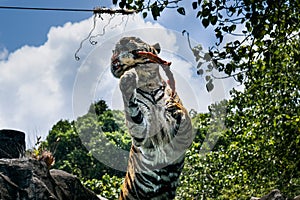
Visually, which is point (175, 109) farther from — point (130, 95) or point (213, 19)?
point (213, 19)

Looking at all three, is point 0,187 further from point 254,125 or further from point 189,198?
point 254,125

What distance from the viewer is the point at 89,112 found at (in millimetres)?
4848

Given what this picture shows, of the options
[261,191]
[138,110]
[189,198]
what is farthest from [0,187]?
[261,191]

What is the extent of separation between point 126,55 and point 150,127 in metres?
0.64

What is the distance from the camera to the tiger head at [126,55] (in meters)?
4.54

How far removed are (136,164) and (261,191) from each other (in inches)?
190

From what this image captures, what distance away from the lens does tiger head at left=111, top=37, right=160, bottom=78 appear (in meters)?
4.54

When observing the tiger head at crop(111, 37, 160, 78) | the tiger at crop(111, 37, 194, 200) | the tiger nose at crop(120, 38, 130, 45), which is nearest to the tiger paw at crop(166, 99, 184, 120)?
the tiger at crop(111, 37, 194, 200)

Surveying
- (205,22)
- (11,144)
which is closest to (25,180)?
(11,144)

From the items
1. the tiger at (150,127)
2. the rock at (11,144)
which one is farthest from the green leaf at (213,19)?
the rock at (11,144)

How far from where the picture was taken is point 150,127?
434 centimetres

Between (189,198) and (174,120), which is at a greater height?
(189,198)

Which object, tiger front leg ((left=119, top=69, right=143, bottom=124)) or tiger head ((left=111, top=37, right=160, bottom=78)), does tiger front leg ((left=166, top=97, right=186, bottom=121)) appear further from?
tiger head ((left=111, top=37, right=160, bottom=78))

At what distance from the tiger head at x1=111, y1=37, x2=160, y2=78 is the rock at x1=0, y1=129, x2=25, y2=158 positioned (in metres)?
1.21
